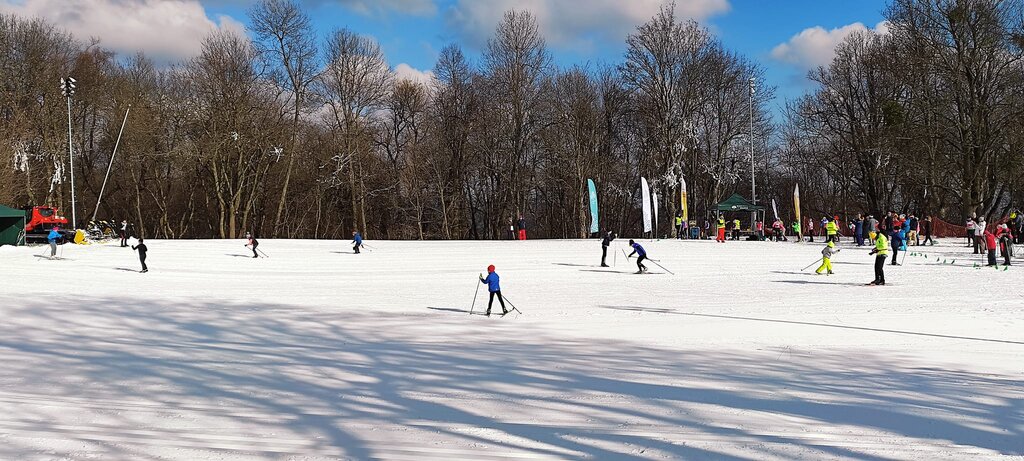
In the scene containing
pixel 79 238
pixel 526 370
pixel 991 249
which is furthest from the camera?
pixel 79 238

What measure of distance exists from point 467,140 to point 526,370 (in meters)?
→ 44.3

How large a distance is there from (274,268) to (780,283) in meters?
18.7

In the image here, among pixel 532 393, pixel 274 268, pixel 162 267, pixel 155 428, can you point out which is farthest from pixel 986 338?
pixel 162 267

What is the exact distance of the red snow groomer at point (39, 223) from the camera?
3522 centimetres

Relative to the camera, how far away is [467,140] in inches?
2073

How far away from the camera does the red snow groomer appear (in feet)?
116

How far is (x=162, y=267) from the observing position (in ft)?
90.6

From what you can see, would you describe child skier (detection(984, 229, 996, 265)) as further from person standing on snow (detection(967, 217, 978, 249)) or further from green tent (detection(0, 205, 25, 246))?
green tent (detection(0, 205, 25, 246))

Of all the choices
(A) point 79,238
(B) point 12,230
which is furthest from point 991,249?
(B) point 12,230

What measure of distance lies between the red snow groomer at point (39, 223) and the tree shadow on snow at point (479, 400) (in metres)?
26.6

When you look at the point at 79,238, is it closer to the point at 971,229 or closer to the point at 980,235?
the point at 980,235

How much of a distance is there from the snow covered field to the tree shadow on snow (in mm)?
35

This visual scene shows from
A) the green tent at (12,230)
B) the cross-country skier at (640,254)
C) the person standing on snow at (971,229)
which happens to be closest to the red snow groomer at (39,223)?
the green tent at (12,230)

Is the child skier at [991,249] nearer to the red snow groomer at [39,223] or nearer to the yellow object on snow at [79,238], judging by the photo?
the yellow object on snow at [79,238]
